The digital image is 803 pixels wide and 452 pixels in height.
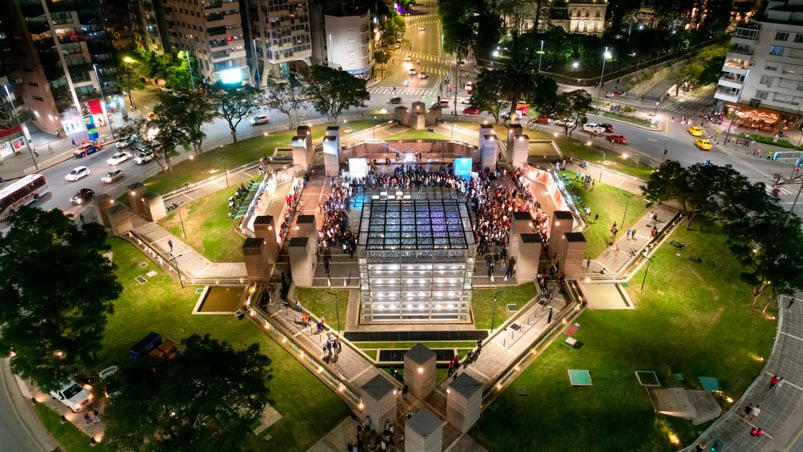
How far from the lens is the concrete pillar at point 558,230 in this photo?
165 feet

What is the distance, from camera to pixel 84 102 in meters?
85.5

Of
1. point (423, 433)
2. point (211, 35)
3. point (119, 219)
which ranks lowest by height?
point (423, 433)

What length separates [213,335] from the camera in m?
42.9

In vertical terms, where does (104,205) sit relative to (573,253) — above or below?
above

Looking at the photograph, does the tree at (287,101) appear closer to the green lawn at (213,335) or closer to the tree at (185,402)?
the green lawn at (213,335)

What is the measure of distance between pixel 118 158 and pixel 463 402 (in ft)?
210

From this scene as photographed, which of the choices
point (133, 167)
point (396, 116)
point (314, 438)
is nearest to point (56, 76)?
point (133, 167)

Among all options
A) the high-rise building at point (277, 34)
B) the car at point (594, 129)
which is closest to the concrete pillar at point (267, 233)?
the car at point (594, 129)

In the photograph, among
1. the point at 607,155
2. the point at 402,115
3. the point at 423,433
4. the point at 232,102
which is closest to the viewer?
the point at 423,433

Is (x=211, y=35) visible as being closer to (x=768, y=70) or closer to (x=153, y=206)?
(x=153, y=206)

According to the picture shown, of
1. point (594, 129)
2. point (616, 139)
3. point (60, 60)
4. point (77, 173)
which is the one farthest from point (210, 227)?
point (594, 129)

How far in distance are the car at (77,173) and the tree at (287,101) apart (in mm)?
29430

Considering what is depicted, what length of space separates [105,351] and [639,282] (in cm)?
4572

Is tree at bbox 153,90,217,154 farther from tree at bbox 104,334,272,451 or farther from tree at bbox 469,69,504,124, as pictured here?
tree at bbox 104,334,272,451
